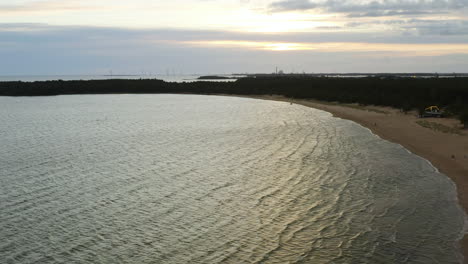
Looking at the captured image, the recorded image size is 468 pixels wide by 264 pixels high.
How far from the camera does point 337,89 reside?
69.9 metres

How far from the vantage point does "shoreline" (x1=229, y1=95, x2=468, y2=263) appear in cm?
1798

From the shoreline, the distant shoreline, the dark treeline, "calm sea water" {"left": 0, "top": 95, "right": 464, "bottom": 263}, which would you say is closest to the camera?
"calm sea water" {"left": 0, "top": 95, "right": 464, "bottom": 263}

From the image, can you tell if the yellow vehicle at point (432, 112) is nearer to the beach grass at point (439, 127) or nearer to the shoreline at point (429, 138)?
the shoreline at point (429, 138)

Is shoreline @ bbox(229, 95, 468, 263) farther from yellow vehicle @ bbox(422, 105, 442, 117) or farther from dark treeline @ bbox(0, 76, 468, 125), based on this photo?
dark treeline @ bbox(0, 76, 468, 125)

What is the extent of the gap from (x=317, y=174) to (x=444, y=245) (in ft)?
27.3

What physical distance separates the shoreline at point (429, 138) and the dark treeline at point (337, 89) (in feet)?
8.72

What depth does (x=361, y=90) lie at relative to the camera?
2463 inches

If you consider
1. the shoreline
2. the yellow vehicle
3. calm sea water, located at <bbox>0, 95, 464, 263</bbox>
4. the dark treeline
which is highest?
the dark treeline

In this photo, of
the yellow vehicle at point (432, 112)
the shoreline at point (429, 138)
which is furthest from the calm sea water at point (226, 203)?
the yellow vehicle at point (432, 112)

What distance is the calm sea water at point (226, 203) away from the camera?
Result: 11.3m

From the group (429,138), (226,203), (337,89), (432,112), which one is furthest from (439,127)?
(337,89)

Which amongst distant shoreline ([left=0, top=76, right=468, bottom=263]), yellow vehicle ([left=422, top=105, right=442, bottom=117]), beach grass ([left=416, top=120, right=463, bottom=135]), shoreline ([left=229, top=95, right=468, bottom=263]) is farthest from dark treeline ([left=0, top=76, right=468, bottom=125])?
shoreline ([left=229, top=95, right=468, bottom=263])

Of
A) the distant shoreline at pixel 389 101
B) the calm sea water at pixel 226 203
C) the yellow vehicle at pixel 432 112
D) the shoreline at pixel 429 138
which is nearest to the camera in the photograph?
the calm sea water at pixel 226 203

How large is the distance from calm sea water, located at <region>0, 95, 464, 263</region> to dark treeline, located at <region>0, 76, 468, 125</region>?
17335 mm
